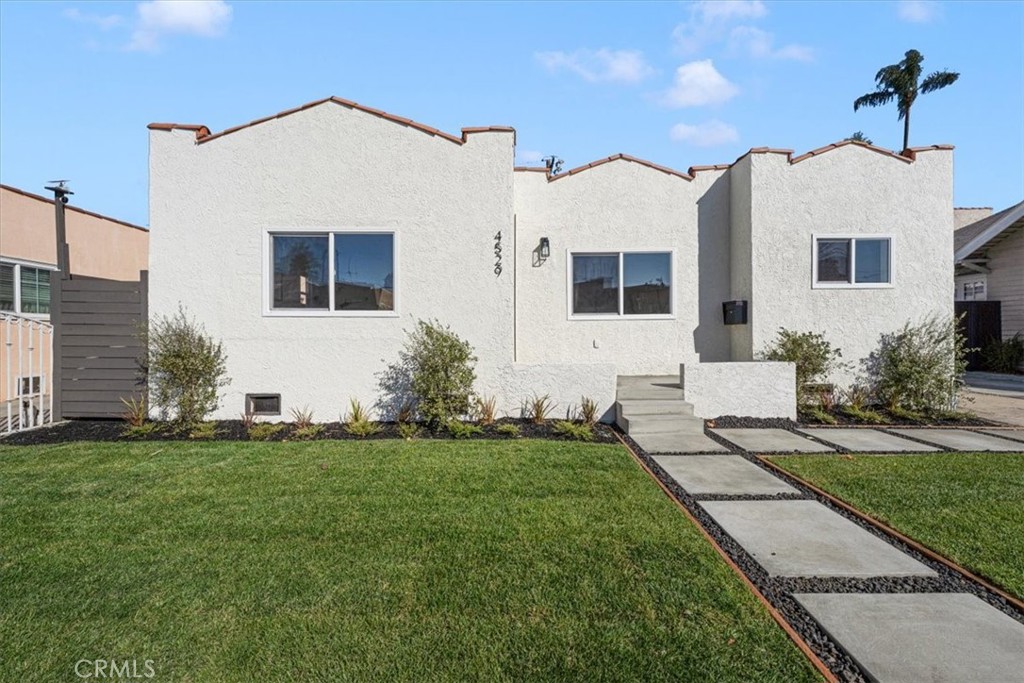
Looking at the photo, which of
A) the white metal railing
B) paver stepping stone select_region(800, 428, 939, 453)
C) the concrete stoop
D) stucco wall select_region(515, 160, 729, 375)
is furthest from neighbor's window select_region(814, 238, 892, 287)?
the white metal railing

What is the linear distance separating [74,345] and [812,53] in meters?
13.0

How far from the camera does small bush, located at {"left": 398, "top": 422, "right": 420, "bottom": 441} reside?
727 centimetres

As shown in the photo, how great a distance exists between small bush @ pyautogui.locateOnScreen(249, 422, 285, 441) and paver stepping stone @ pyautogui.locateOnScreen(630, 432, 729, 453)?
16.2 feet

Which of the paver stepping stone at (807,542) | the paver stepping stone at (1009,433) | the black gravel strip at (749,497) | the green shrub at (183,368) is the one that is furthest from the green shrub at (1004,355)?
the green shrub at (183,368)

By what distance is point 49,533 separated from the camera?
3.84 meters

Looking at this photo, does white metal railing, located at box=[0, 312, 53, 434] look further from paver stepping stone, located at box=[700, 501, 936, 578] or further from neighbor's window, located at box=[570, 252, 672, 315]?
paver stepping stone, located at box=[700, 501, 936, 578]

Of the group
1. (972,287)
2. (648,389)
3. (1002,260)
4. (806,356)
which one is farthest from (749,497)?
(972,287)

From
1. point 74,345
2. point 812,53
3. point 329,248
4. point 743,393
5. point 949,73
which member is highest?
point 949,73

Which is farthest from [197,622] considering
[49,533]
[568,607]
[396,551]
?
[49,533]

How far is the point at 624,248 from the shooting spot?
A: 980cm

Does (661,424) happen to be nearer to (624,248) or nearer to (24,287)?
(624,248)

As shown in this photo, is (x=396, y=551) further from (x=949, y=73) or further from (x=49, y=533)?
(x=949, y=73)

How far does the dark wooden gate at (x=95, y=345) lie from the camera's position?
8.08 m

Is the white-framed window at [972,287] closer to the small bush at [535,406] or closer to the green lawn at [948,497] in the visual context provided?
the green lawn at [948,497]
